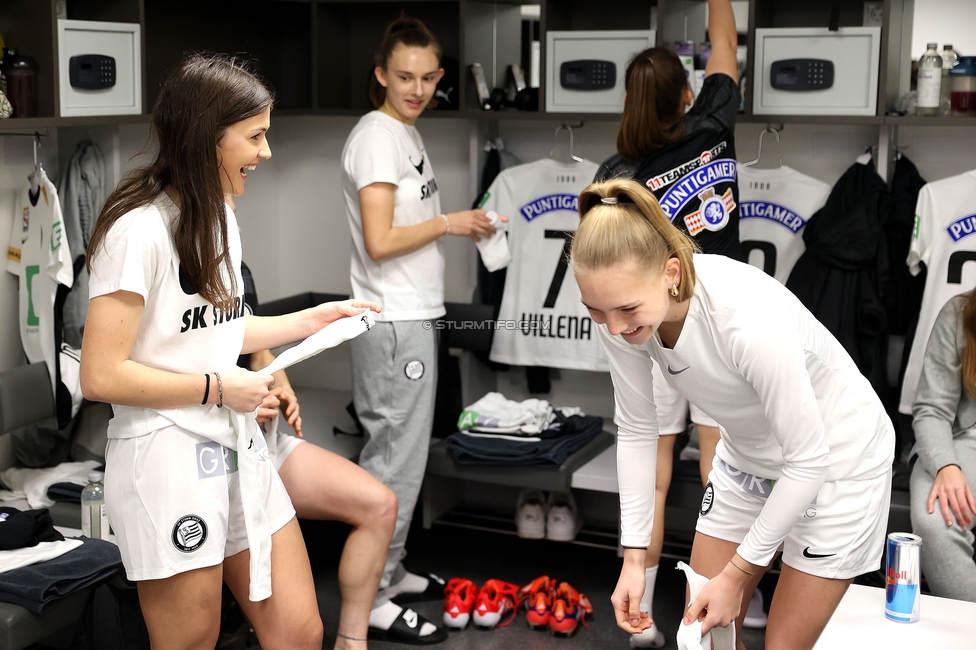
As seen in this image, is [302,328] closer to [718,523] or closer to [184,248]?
[184,248]

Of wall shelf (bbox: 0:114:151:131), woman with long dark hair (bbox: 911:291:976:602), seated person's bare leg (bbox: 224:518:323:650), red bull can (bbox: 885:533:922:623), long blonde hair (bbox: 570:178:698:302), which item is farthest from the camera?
wall shelf (bbox: 0:114:151:131)

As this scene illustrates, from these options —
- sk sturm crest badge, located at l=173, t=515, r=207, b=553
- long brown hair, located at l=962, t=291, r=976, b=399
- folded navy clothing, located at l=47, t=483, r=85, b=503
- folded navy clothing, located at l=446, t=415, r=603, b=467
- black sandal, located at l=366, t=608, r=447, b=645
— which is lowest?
black sandal, located at l=366, t=608, r=447, b=645

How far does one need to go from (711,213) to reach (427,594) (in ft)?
5.22

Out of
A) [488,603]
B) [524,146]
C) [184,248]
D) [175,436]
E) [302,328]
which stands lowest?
[488,603]

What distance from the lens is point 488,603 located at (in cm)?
332

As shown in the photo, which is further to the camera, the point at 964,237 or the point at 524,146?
the point at 524,146

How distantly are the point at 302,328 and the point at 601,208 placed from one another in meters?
0.82

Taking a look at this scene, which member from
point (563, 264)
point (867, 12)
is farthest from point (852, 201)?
point (563, 264)

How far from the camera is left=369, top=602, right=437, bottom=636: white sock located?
3.23 metres

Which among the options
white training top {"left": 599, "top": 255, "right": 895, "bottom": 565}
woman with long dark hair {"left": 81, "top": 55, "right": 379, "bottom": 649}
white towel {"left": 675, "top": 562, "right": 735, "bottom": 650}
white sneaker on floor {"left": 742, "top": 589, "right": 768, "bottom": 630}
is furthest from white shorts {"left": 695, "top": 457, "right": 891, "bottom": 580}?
white sneaker on floor {"left": 742, "top": 589, "right": 768, "bottom": 630}

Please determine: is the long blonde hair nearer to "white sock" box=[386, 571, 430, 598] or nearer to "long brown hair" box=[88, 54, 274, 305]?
"long brown hair" box=[88, 54, 274, 305]

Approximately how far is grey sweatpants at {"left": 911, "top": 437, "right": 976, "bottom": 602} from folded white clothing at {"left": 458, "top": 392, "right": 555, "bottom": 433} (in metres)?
1.30

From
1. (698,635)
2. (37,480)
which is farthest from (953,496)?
(37,480)

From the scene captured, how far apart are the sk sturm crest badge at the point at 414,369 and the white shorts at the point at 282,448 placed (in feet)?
1.80
